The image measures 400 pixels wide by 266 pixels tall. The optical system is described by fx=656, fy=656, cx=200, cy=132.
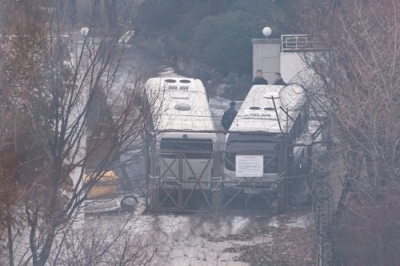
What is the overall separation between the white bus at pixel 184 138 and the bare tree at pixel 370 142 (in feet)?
12.2

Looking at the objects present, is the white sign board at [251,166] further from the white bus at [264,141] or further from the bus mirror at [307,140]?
the bus mirror at [307,140]

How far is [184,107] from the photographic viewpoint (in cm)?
1445

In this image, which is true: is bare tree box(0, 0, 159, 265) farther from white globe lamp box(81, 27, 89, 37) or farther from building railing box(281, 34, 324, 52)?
building railing box(281, 34, 324, 52)

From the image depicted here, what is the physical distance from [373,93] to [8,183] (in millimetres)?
4933

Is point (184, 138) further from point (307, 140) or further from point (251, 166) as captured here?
point (307, 140)

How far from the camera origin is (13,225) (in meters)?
6.08

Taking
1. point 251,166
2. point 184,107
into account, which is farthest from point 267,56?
point 251,166

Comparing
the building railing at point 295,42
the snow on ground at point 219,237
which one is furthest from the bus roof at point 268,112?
the snow on ground at point 219,237

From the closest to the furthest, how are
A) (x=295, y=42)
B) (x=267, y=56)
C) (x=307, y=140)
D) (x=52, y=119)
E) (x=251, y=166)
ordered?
1. (x=52, y=119)
2. (x=307, y=140)
3. (x=251, y=166)
4. (x=295, y=42)
5. (x=267, y=56)

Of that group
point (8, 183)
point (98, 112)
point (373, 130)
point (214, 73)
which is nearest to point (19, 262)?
point (8, 183)

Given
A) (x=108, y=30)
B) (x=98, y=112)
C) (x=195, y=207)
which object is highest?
(x=108, y=30)

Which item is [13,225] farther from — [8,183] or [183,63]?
[183,63]

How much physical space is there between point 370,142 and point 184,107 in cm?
639

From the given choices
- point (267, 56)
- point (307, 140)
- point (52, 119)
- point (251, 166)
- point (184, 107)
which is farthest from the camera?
point (267, 56)
